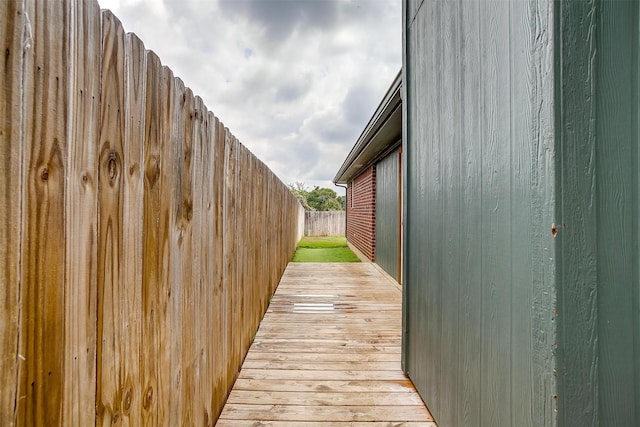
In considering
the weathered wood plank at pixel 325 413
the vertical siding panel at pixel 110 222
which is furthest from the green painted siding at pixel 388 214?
the vertical siding panel at pixel 110 222

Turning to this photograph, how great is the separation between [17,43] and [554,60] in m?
1.32

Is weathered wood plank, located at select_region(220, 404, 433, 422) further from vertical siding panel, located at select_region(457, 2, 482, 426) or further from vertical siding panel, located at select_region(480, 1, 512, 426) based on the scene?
vertical siding panel, located at select_region(480, 1, 512, 426)

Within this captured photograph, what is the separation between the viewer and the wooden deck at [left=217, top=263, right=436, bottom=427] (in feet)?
5.99

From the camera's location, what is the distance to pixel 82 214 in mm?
676

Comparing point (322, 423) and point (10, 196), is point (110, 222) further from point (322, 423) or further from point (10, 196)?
point (322, 423)

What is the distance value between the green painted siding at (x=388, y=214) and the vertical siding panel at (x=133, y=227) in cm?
474

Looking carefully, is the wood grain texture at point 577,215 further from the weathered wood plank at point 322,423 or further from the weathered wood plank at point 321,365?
the weathered wood plank at point 321,365

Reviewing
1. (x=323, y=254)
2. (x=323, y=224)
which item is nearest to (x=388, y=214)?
(x=323, y=254)

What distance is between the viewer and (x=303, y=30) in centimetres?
675

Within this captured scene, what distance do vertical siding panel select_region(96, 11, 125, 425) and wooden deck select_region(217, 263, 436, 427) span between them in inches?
48.3

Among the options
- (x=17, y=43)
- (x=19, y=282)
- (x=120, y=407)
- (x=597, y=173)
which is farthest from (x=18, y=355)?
(x=597, y=173)

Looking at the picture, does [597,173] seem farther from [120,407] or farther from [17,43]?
[120,407]

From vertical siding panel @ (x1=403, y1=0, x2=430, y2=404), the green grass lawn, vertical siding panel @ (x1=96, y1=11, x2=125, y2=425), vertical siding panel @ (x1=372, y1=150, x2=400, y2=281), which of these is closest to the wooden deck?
vertical siding panel @ (x1=403, y1=0, x2=430, y2=404)

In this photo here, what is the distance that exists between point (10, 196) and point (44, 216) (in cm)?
7
